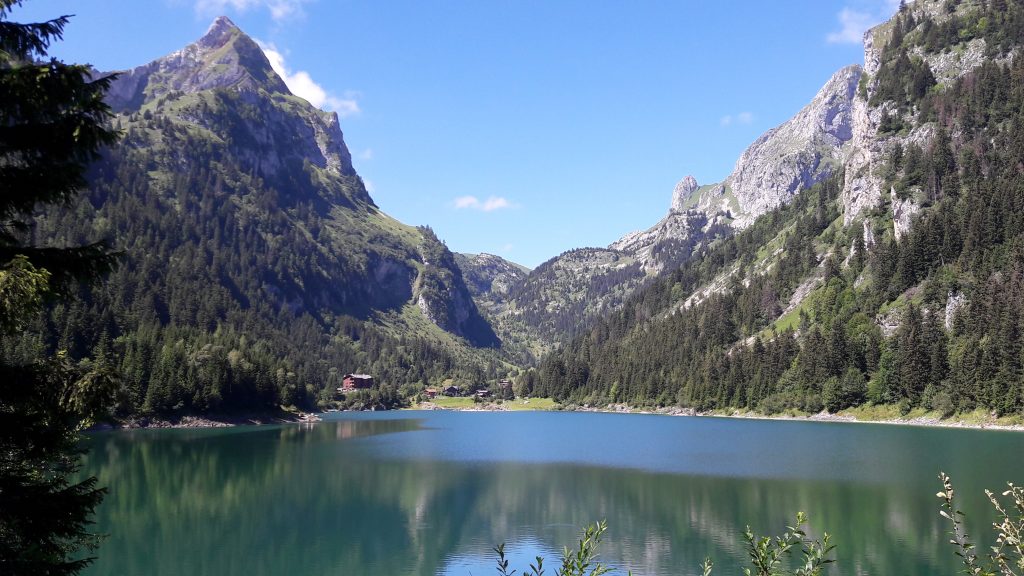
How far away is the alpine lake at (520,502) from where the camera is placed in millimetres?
39219

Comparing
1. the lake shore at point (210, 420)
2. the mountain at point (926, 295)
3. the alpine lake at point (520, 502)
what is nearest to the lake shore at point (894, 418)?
the mountain at point (926, 295)

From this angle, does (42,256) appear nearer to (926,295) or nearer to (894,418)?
(894,418)

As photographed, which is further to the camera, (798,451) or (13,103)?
(798,451)

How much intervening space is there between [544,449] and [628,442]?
1603 centimetres

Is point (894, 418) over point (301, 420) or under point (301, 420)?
over

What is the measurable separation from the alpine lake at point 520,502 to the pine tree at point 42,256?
41.7ft

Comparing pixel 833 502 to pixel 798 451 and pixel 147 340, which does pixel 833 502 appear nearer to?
pixel 798 451

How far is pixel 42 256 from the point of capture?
11039mm

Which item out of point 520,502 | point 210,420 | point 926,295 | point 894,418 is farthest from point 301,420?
point 926,295

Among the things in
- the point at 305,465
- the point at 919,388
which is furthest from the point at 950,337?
the point at 305,465

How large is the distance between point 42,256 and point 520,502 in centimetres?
4943

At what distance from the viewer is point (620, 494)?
5812cm

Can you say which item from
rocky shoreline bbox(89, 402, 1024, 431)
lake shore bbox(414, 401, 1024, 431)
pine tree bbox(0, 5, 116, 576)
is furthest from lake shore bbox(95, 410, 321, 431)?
pine tree bbox(0, 5, 116, 576)

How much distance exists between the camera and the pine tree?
10820 millimetres
